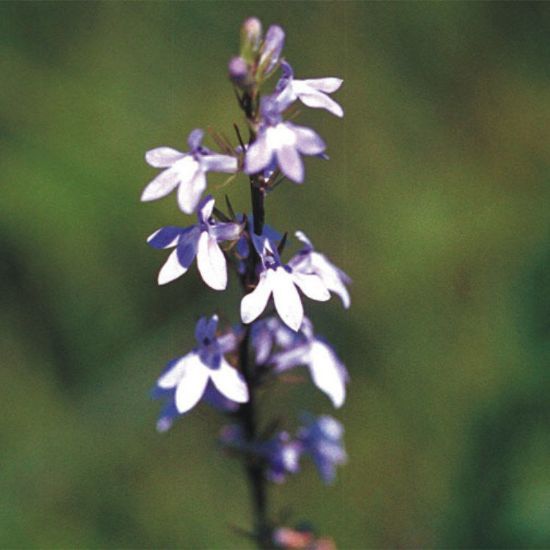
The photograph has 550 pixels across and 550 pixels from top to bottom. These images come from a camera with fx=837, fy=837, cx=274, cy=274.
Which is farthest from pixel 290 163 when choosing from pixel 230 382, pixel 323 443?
pixel 323 443

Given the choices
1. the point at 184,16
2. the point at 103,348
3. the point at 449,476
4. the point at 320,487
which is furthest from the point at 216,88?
the point at 449,476

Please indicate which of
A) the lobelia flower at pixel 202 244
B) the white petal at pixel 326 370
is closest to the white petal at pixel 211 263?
the lobelia flower at pixel 202 244

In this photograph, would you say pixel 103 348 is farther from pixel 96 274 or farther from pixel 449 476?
pixel 449 476

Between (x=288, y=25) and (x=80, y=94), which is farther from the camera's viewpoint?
(x=288, y=25)

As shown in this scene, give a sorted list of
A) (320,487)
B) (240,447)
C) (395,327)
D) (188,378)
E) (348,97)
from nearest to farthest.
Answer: (188,378)
(240,447)
(320,487)
(395,327)
(348,97)

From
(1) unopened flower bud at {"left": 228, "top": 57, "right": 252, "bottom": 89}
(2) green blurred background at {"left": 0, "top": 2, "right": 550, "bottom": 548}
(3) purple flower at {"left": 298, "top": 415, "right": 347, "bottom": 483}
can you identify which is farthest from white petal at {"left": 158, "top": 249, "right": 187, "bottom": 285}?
(2) green blurred background at {"left": 0, "top": 2, "right": 550, "bottom": 548}

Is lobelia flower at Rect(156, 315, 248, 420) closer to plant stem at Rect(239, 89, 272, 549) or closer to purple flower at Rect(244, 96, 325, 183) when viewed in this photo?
plant stem at Rect(239, 89, 272, 549)

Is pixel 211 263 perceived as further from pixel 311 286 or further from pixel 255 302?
pixel 311 286
